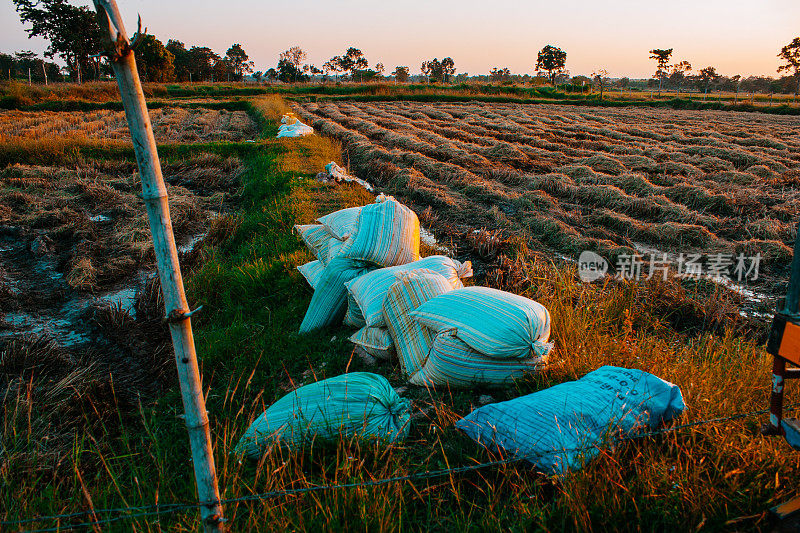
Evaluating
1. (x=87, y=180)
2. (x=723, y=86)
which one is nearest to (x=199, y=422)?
(x=87, y=180)

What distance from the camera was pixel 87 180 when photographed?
7023 mm

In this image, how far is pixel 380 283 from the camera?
8.40 feet

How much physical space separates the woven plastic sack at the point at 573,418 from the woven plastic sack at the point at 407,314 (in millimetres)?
576

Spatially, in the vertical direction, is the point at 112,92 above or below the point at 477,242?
above

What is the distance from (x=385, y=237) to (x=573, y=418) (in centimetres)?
169

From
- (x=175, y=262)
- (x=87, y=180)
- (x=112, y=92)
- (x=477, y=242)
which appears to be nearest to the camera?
(x=175, y=262)

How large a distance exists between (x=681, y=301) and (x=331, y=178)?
4443 millimetres

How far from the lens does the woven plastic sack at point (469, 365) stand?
198 cm

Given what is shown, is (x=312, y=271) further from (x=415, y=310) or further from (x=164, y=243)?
(x=164, y=243)

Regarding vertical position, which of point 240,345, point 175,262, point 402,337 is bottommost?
point 240,345

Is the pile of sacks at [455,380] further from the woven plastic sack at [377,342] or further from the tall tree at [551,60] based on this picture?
the tall tree at [551,60]

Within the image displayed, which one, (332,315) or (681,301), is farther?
(681,301)

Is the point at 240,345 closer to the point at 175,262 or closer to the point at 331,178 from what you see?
the point at 175,262

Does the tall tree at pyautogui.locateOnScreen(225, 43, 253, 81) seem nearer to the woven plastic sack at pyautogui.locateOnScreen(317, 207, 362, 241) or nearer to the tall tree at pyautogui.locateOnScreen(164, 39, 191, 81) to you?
the tall tree at pyautogui.locateOnScreen(164, 39, 191, 81)
